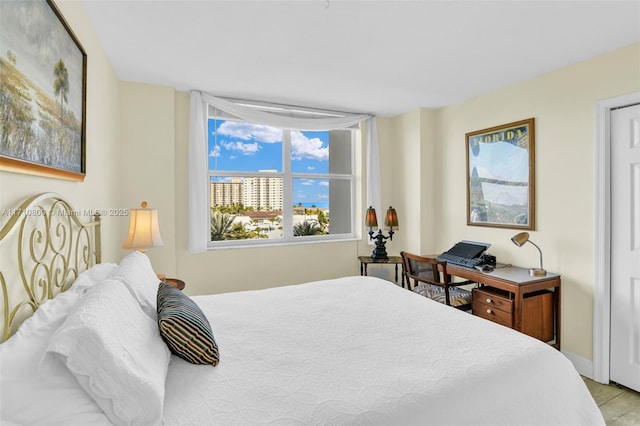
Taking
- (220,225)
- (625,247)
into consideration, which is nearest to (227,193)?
(220,225)

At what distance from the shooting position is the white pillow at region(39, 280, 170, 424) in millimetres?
921

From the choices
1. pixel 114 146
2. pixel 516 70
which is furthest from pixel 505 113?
pixel 114 146

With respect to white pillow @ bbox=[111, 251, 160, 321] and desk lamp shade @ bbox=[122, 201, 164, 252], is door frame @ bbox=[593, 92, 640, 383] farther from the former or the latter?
desk lamp shade @ bbox=[122, 201, 164, 252]

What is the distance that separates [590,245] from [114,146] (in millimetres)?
3892

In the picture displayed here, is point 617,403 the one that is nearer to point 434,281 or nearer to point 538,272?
point 538,272

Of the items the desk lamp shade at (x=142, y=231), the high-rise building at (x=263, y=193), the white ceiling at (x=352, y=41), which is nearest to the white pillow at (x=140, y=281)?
the desk lamp shade at (x=142, y=231)

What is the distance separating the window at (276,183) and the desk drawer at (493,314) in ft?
6.02

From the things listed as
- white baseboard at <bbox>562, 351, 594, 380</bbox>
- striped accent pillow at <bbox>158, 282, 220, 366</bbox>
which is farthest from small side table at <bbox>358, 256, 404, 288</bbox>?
striped accent pillow at <bbox>158, 282, 220, 366</bbox>

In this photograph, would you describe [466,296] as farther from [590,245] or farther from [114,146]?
[114,146]

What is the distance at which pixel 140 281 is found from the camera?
163 cm

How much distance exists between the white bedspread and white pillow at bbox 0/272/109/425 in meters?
0.24

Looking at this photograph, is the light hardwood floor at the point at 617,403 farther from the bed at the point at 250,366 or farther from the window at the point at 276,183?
the window at the point at 276,183

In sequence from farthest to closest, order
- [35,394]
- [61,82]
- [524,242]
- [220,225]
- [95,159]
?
[220,225] → [524,242] → [95,159] → [61,82] → [35,394]

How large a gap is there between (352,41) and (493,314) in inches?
94.0
